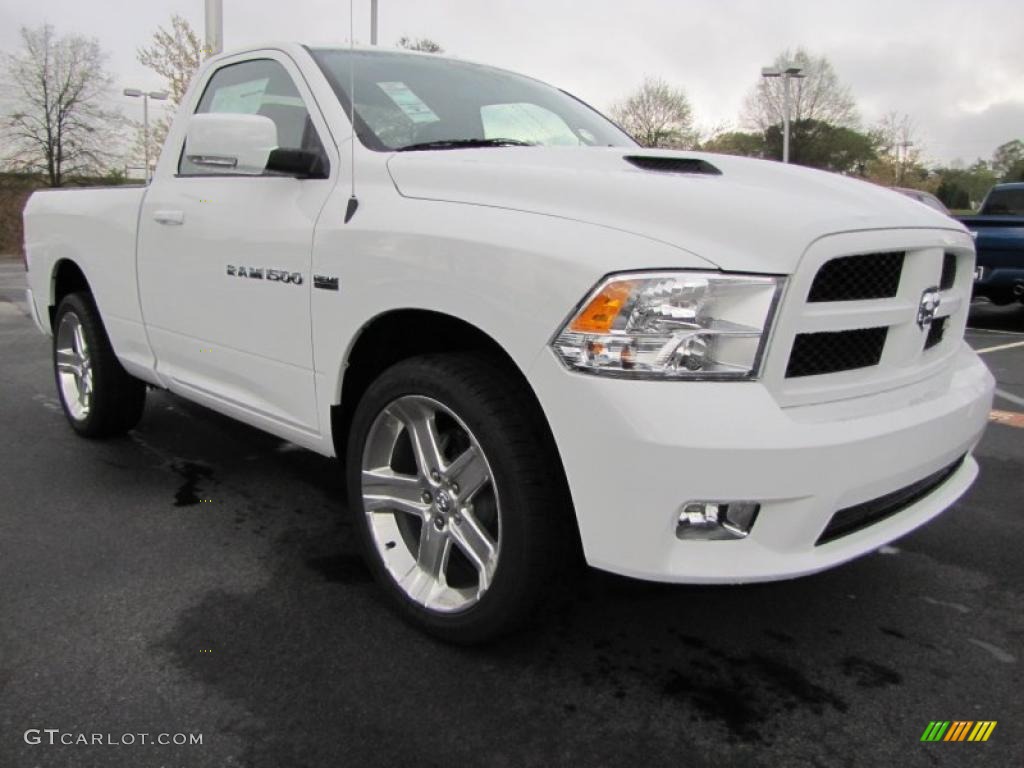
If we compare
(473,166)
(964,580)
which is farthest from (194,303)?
(964,580)

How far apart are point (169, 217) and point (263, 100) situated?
62cm

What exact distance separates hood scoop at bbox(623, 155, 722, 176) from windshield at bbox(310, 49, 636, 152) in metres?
0.59

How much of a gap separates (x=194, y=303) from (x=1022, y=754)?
307 centimetres

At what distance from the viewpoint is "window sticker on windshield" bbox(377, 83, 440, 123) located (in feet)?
9.90

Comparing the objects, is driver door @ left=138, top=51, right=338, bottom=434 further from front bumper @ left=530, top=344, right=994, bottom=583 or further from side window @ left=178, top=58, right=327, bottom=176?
front bumper @ left=530, top=344, right=994, bottom=583

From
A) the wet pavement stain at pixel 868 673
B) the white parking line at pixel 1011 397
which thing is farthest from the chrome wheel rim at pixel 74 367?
the white parking line at pixel 1011 397

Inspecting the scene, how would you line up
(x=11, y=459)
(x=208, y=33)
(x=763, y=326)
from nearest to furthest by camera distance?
(x=763, y=326) < (x=11, y=459) < (x=208, y=33)

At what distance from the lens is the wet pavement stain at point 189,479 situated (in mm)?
3705

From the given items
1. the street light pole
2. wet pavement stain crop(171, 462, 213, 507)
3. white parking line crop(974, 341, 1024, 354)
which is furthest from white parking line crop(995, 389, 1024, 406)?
the street light pole

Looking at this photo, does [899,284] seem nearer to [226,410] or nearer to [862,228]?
[862,228]

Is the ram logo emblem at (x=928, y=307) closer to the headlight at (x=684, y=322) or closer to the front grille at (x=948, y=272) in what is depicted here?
the front grille at (x=948, y=272)

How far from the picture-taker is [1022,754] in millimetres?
2037

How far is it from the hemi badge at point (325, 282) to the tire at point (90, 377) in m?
2.10

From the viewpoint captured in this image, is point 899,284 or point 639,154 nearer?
point 899,284
